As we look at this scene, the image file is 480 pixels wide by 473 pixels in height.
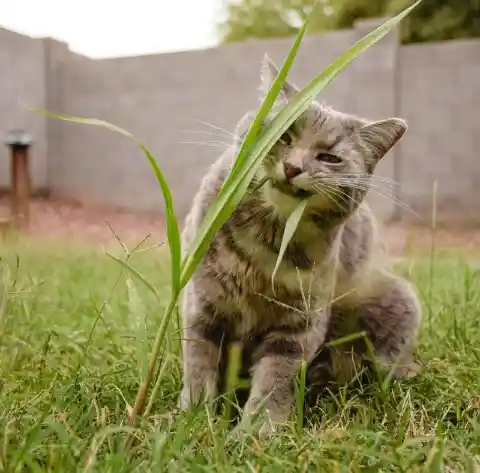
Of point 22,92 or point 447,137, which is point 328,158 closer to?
point 447,137

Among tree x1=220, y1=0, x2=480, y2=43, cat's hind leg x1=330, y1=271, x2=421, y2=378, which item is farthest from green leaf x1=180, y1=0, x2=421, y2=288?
tree x1=220, y1=0, x2=480, y2=43

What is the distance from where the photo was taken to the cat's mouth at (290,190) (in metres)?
1.26

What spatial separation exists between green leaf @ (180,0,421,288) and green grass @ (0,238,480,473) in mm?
188

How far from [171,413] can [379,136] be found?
0.74 metres

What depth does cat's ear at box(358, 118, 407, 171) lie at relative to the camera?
1429 mm

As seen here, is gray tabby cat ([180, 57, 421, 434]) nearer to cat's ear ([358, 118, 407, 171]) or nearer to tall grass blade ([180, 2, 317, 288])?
cat's ear ([358, 118, 407, 171])

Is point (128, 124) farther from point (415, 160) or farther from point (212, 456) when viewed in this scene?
point (212, 456)

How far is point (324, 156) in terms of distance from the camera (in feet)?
4.53

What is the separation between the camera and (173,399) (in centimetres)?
133

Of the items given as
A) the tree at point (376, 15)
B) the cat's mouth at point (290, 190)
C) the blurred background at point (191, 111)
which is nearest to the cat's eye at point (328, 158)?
the cat's mouth at point (290, 190)

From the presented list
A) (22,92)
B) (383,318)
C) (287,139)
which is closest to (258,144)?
(287,139)

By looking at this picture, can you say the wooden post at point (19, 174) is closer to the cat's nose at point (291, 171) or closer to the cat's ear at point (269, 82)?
the cat's ear at point (269, 82)

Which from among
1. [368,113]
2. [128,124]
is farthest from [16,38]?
[368,113]

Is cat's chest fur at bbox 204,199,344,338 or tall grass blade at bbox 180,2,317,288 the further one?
cat's chest fur at bbox 204,199,344,338
